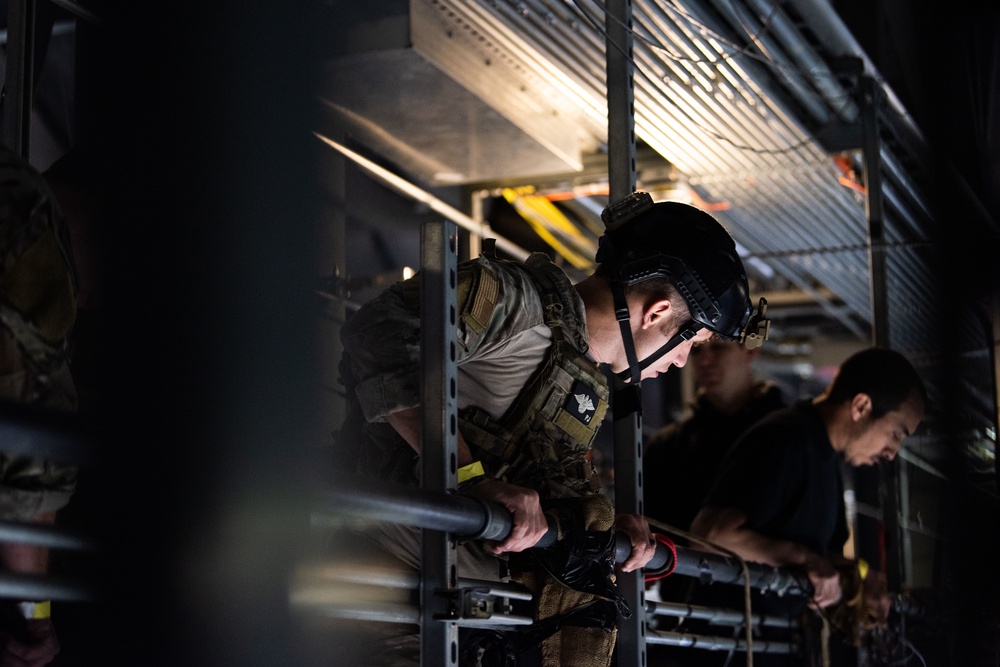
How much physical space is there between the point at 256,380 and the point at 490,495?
1118 millimetres

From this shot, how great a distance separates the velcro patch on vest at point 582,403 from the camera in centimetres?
209

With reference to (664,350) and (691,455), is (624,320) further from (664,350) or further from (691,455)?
(691,455)

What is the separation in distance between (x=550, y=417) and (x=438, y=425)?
1.46 ft

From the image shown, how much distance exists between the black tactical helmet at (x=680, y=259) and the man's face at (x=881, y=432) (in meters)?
1.40

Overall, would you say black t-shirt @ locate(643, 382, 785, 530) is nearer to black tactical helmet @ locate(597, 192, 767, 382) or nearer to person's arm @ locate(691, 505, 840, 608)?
person's arm @ locate(691, 505, 840, 608)

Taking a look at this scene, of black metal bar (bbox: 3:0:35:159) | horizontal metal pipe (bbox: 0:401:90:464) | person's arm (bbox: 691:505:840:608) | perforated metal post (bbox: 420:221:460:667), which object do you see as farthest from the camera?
person's arm (bbox: 691:505:840:608)

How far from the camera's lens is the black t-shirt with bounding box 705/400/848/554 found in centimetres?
337

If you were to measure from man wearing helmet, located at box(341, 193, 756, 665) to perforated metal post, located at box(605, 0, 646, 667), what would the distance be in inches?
11.3

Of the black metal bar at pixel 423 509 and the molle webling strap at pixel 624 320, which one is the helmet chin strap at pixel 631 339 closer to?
the molle webling strap at pixel 624 320

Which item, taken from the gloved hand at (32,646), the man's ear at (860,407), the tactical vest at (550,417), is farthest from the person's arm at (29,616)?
the man's ear at (860,407)

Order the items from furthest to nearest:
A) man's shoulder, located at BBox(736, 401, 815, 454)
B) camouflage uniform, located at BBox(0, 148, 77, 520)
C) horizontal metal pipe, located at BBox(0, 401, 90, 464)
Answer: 1. man's shoulder, located at BBox(736, 401, 815, 454)
2. camouflage uniform, located at BBox(0, 148, 77, 520)
3. horizontal metal pipe, located at BBox(0, 401, 90, 464)

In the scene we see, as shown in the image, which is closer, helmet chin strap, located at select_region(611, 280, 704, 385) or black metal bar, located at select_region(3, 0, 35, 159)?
black metal bar, located at select_region(3, 0, 35, 159)

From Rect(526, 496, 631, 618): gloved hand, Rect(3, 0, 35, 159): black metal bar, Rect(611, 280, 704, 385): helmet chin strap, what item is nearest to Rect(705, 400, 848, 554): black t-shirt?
Rect(611, 280, 704, 385): helmet chin strap

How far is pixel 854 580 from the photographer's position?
3551mm
